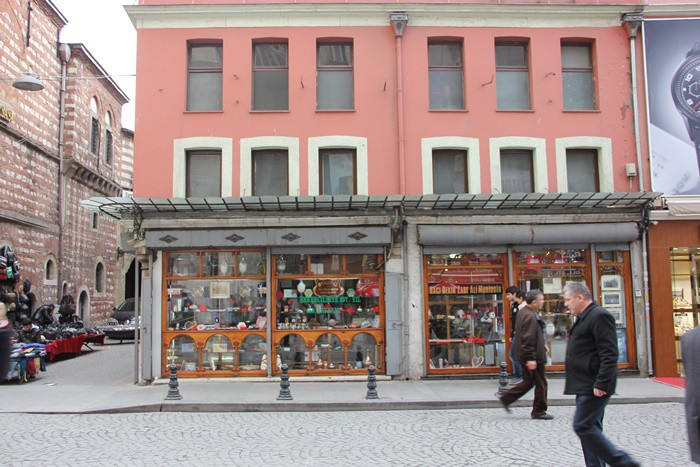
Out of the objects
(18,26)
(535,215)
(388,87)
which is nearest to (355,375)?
(535,215)

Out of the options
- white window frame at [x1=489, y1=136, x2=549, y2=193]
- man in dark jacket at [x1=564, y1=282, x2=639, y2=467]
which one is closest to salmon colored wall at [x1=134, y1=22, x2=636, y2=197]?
white window frame at [x1=489, y1=136, x2=549, y2=193]

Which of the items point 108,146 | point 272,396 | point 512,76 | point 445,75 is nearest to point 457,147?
point 445,75

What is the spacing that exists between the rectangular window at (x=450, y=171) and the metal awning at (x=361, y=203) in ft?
2.83

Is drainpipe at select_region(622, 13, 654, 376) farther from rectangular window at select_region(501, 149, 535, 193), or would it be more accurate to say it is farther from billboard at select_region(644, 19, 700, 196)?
Answer: rectangular window at select_region(501, 149, 535, 193)

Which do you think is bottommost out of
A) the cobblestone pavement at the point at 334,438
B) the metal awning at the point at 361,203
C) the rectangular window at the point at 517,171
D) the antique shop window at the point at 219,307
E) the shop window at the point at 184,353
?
the cobblestone pavement at the point at 334,438

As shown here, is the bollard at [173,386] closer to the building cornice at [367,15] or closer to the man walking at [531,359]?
the man walking at [531,359]

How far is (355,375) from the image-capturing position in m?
14.2

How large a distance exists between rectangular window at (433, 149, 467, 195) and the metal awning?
86 centimetres

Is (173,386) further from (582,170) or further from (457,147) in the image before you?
(582,170)

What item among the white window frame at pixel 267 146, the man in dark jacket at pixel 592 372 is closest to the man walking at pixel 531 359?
the man in dark jacket at pixel 592 372

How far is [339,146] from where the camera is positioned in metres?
14.7

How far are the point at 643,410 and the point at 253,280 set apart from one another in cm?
824

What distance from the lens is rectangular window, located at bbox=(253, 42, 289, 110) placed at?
1512cm

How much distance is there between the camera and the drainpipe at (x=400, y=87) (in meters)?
14.5
